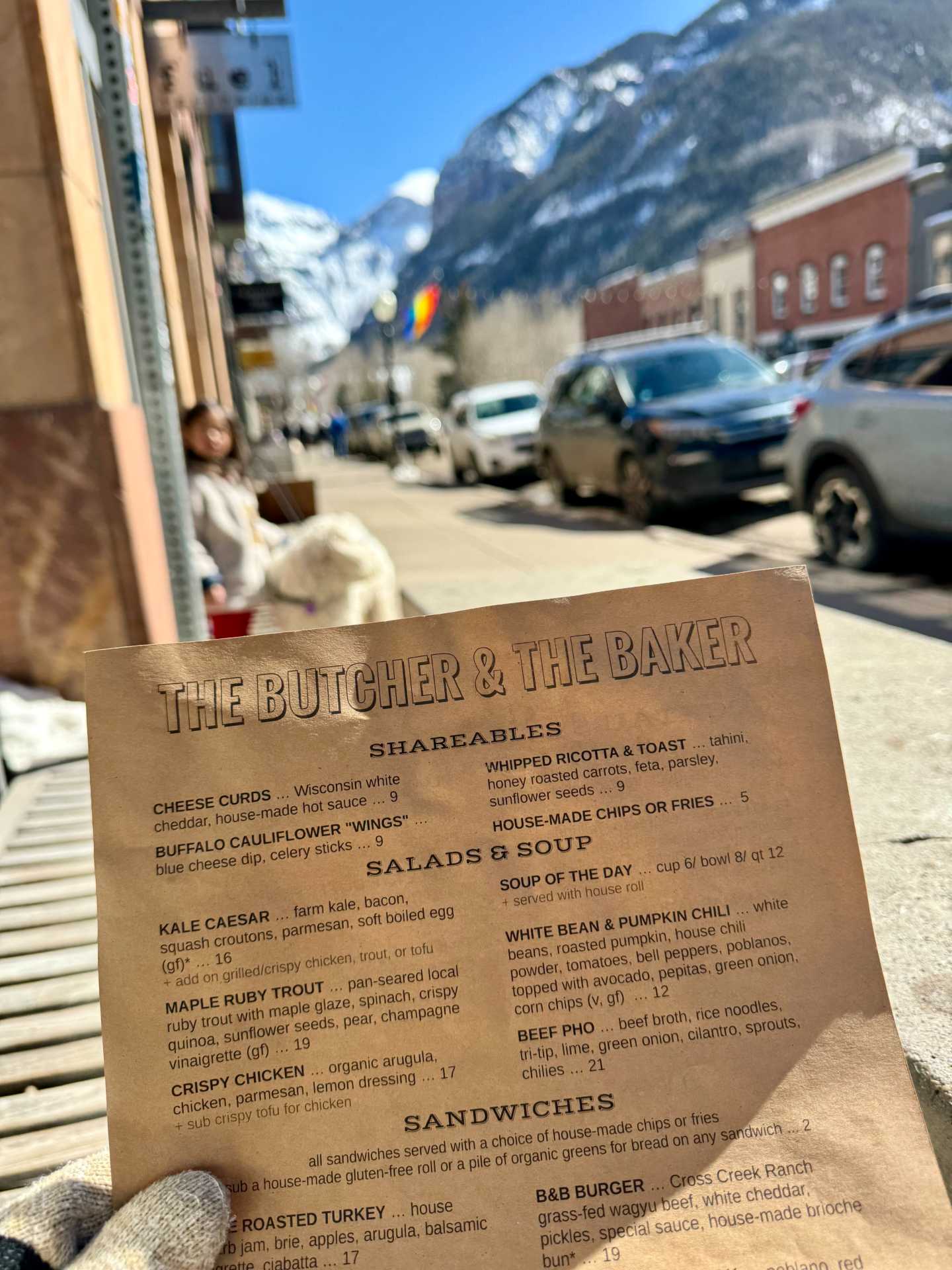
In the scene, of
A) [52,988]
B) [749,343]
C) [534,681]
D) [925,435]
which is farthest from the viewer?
[749,343]

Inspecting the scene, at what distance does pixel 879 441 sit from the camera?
19.8ft

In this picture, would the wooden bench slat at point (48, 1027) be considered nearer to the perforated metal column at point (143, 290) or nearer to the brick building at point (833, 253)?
the perforated metal column at point (143, 290)

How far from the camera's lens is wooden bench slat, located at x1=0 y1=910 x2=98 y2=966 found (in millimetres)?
2045

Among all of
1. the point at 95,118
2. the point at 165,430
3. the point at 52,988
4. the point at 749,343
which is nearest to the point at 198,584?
the point at 165,430

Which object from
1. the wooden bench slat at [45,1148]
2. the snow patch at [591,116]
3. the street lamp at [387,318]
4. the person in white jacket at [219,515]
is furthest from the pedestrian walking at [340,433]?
the snow patch at [591,116]

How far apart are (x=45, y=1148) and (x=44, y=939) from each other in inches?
24.4

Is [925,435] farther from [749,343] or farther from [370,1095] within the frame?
[749,343]

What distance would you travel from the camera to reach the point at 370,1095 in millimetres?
1015

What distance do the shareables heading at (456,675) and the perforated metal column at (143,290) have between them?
11.3ft

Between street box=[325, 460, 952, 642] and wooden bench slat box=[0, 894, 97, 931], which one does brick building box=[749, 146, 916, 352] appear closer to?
street box=[325, 460, 952, 642]

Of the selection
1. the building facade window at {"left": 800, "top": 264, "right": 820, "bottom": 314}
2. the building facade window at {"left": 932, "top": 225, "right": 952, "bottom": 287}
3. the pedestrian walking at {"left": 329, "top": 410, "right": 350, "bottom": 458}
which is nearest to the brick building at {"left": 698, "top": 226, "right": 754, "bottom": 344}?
the building facade window at {"left": 800, "top": 264, "right": 820, "bottom": 314}

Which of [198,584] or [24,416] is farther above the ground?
[24,416]

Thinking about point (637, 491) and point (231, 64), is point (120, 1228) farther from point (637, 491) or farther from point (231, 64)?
point (637, 491)

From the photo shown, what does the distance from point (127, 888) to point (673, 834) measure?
1.95ft
